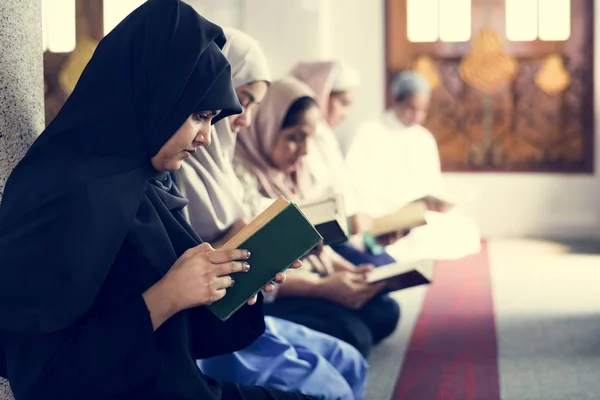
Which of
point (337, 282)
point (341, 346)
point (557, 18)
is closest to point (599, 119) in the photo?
point (557, 18)

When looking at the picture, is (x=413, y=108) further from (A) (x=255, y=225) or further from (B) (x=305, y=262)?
(A) (x=255, y=225)

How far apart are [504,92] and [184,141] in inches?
220

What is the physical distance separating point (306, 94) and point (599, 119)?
378 cm

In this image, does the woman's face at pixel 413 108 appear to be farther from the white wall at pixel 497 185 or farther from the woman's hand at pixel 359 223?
the woman's hand at pixel 359 223

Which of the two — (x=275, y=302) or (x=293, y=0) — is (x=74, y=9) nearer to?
(x=293, y=0)

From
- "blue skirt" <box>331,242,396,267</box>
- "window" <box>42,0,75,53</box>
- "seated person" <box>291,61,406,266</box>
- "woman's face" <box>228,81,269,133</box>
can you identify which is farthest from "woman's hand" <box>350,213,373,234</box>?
"window" <box>42,0,75,53</box>

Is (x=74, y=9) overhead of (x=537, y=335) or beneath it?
overhead

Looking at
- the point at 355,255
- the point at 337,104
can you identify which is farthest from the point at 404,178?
the point at 355,255

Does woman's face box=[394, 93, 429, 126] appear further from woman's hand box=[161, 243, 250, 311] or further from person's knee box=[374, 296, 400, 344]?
woman's hand box=[161, 243, 250, 311]

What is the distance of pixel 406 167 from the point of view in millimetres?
6375

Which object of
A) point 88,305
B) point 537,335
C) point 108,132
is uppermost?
point 108,132

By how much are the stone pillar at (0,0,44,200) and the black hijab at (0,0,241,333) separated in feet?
0.91

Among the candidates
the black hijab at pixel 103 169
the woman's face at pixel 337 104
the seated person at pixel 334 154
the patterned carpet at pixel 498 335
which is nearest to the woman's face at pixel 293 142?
the seated person at pixel 334 154

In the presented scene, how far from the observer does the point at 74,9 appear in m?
6.73
